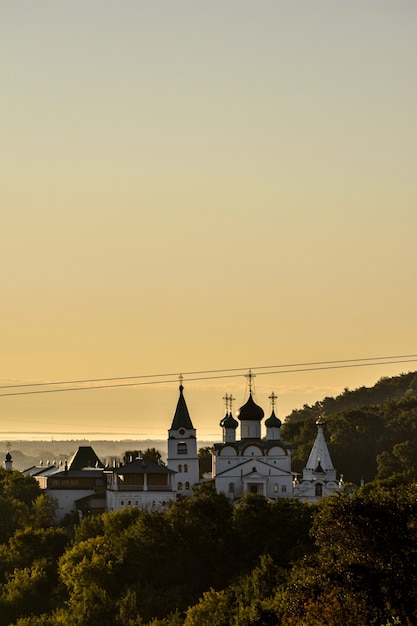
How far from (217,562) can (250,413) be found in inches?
1802

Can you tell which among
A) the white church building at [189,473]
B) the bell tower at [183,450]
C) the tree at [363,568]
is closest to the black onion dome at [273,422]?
the white church building at [189,473]

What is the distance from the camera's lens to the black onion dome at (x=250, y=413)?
142 metres

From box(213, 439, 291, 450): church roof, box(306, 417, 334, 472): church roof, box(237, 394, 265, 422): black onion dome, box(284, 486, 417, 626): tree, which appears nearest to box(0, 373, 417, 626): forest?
box(284, 486, 417, 626): tree

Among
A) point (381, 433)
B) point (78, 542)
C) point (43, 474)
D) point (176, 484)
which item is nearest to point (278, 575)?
point (78, 542)

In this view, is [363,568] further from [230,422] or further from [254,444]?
[230,422]

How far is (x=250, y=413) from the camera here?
141875mm

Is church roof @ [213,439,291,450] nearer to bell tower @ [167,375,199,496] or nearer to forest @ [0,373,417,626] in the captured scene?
bell tower @ [167,375,199,496]

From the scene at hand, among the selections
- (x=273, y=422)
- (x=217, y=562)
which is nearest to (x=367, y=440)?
(x=273, y=422)

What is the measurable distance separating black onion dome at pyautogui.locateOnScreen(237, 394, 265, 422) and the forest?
1103 cm

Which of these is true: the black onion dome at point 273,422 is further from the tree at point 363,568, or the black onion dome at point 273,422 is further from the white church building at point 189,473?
the tree at point 363,568

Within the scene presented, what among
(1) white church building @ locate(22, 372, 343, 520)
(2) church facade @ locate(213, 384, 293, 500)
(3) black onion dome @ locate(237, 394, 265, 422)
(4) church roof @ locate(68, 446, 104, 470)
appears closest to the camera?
(1) white church building @ locate(22, 372, 343, 520)

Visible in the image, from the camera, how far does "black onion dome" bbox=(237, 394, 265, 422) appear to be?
465 ft

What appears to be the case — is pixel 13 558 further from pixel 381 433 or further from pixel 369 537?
pixel 381 433

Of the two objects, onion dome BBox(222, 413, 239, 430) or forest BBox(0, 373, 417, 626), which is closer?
forest BBox(0, 373, 417, 626)
